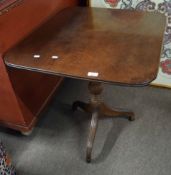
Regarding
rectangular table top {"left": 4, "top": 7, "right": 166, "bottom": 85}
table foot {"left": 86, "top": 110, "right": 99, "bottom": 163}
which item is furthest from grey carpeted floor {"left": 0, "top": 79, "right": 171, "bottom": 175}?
rectangular table top {"left": 4, "top": 7, "right": 166, "bottom": 85}

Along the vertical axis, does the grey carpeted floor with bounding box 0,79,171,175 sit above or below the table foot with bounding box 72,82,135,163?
below

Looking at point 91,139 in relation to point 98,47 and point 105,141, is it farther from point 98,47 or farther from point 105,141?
point 98,47

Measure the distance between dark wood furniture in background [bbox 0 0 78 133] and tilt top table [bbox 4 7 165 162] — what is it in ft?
0.19

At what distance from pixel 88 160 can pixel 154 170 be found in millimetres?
386

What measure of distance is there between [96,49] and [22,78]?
1.61 feet

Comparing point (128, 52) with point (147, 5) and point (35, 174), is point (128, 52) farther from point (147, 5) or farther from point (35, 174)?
point (35, 174)

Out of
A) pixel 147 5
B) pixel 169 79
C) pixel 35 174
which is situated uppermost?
pixel 147 5

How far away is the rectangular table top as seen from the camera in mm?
1017

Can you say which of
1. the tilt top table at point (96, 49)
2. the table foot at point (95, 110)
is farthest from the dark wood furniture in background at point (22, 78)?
the table foot at point (95, 110)

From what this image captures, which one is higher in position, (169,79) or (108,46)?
(108,46)

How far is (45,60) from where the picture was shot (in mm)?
1117

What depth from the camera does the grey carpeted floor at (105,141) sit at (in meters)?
1.43

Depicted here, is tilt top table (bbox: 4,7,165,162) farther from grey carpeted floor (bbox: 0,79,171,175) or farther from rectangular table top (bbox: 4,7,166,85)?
grey carpeted floor (bbox: 0,79,171,175)

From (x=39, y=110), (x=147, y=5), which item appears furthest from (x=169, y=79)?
(x=39, y=110)
